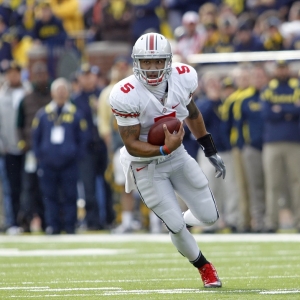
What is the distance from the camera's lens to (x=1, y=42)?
1565 centimetres

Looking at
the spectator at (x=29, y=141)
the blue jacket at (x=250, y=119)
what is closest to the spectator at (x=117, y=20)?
the spectator at (x=29, y=141)

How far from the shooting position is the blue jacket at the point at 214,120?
37.0 feet

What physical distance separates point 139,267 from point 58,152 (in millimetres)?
3945

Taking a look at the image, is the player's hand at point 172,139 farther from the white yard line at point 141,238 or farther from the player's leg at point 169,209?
the white yard line at point 141,238

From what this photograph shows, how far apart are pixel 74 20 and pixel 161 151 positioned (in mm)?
10375

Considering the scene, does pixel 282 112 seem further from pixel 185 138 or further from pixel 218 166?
pixel 218 166

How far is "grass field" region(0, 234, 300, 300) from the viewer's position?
5.97 meters

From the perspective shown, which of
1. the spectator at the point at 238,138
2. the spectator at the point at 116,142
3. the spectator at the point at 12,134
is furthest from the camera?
the spectator at the point at 12,134

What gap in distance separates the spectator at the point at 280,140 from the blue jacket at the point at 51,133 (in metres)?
2.34

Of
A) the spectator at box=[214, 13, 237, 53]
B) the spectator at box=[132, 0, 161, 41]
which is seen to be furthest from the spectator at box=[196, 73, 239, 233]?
the spectator at box=[132, 0, 161, 41]

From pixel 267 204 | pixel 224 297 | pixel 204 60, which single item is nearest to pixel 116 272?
pixel 224 297

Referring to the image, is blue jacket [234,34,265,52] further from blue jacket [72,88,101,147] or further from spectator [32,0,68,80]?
spectator [32,0,68,80]

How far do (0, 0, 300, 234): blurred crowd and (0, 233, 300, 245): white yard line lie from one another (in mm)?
325

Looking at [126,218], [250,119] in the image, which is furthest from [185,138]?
[126,218]
